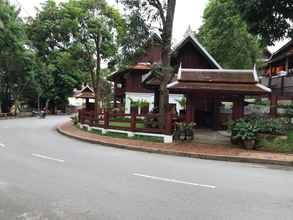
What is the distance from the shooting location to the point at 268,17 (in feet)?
56.4

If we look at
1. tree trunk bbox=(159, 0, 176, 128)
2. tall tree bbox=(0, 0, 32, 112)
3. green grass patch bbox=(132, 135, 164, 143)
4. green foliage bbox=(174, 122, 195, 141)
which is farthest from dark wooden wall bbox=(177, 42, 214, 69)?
tall tree bbox=(0, 0, 32, 112)

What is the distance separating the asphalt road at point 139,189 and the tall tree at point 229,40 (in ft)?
71.5

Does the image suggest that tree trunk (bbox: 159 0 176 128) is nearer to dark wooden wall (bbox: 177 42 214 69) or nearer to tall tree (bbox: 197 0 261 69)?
dark wooden wall (bbox: 177 42 214 69)

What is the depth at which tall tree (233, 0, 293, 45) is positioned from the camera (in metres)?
16.6

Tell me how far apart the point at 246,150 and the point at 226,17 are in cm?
2066

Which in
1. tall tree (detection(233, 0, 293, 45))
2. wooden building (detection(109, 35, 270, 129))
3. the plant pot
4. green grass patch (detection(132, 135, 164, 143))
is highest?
tall tree (detection(233, 0, 293, 45))

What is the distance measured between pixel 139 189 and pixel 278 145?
787 centimetres

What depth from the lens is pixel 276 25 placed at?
696 inches

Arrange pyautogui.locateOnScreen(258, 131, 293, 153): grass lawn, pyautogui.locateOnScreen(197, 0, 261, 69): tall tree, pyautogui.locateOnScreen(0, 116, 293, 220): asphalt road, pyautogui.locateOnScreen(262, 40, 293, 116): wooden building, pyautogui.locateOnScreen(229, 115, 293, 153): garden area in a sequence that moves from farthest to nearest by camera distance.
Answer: pyautogui.locateOnScreen(197, 0, 261, 69): tall tree → pyautogui.locateOnScreen(262, 40, 293, 116): wooden building → pyautogui.locateOnScreen(229, 115, 293, 153): garden area → pyautogui.locateOnScreen(258, 131, 293, 153): grass lawn → pyautogui.locateOnScreen(0, 116, 293, 220): asphalt road

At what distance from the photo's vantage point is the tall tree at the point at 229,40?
2955 cm

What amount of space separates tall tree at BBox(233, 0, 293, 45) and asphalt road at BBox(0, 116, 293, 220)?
398 inches

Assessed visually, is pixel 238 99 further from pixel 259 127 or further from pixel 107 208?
pixel 107 208

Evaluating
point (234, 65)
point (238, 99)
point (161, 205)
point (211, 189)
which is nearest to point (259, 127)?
point (238, 99)

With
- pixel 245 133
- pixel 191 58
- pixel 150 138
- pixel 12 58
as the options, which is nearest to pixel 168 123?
pixel 150 138
